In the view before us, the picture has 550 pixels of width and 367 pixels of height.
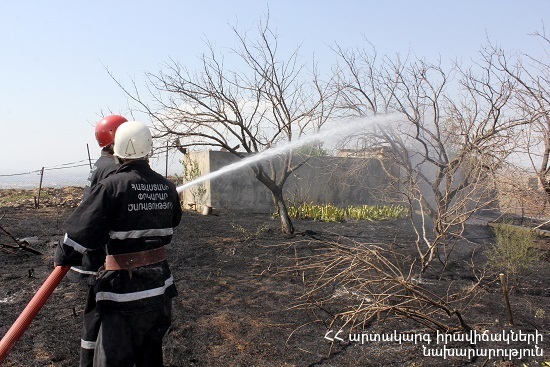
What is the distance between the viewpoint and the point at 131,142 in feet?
9.56

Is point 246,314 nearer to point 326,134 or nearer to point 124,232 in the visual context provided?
point 124,232

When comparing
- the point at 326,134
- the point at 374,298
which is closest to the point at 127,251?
the point at 374,298

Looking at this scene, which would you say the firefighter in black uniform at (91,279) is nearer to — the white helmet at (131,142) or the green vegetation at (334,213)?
the white helmet at (131,142)

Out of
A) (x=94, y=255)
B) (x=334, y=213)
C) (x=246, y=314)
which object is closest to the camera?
(x=94, y=255)

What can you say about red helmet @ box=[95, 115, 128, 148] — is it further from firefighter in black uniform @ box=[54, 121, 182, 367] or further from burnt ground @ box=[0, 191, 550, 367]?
burnt ground @ box=[0, 191, 550, 367]

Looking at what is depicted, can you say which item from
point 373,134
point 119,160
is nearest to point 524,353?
point 119,160

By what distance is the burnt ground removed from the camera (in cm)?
383

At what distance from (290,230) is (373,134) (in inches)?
111

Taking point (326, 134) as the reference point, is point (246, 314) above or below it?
below

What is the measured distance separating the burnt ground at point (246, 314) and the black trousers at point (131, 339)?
35.2 inches

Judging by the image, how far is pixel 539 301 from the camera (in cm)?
552

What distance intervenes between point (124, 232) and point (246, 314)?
2.58 metres

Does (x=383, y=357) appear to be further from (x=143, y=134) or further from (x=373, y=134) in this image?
(x=373, y=134)

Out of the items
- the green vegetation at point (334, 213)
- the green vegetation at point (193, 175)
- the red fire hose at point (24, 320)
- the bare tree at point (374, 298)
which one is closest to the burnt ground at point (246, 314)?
the bare tree at point (374, 298)
